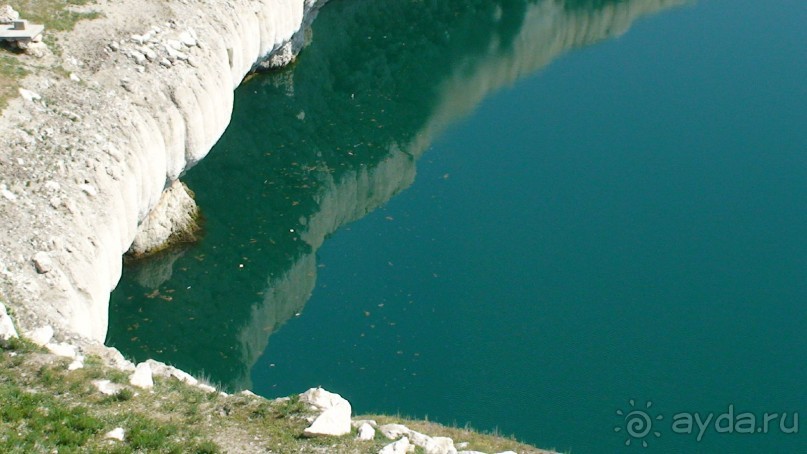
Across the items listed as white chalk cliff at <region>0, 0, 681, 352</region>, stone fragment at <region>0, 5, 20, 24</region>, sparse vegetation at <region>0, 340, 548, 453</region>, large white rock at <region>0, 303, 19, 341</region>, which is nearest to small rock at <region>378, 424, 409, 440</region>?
sparse vegetation at <region>0, 340, 548, 453</region>

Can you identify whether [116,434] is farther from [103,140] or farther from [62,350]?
[103,140]

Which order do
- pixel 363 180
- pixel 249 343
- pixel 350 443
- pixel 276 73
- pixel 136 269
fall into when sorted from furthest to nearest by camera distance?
pixel 276 73
pixel 363 180
pixel 136 269
pixel 249 343
pixel 350 443

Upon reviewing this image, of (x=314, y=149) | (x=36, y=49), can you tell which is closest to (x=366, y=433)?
(x=36, y=49)

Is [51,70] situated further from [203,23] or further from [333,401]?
[333,401]

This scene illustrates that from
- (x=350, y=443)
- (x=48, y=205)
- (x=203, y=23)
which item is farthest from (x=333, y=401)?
(x=203, y=23)

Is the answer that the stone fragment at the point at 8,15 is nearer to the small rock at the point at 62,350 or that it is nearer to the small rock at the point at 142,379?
the small rock at the point at 62,350
